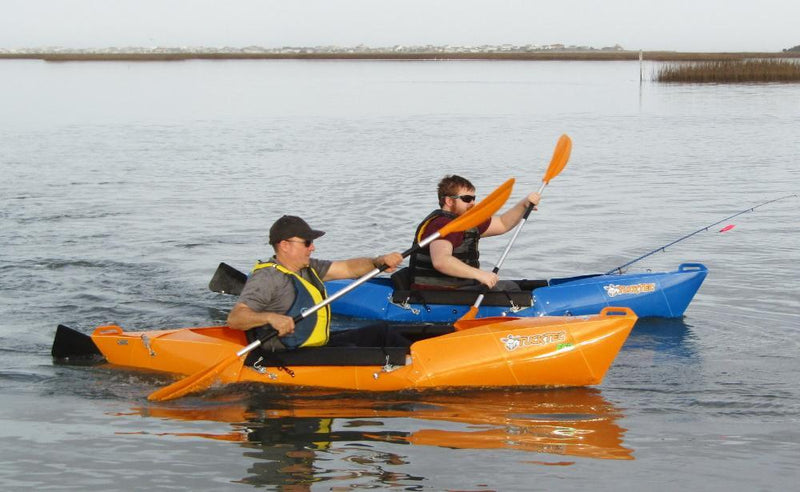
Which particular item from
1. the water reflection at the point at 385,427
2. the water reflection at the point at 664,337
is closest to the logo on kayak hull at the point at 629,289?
the water reflection at the point at 664,337

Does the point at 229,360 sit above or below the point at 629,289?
below

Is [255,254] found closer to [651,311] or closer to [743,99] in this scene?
[651,311]

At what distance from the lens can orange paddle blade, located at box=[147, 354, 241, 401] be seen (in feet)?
21.7

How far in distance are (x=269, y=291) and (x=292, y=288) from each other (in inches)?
5.7

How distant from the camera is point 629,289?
8.71 metres

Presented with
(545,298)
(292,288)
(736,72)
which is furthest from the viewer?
(736,72)

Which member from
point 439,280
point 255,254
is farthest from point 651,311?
point 255,254

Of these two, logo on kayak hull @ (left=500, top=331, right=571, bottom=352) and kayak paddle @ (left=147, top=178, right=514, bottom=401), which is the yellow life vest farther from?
logo on kayak hull @ (left=500, top=331, right=571, bottom=352)

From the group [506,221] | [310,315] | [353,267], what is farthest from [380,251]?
[310,315]

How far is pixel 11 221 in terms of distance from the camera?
546 inches

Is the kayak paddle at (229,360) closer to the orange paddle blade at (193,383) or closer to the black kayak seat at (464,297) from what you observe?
the orange paddle blade at (193,383)

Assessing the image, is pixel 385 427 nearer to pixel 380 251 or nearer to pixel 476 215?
pixel 476 215

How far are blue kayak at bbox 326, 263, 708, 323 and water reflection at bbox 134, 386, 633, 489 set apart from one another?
1615mm

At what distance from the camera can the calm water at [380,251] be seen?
5551 millimetres
